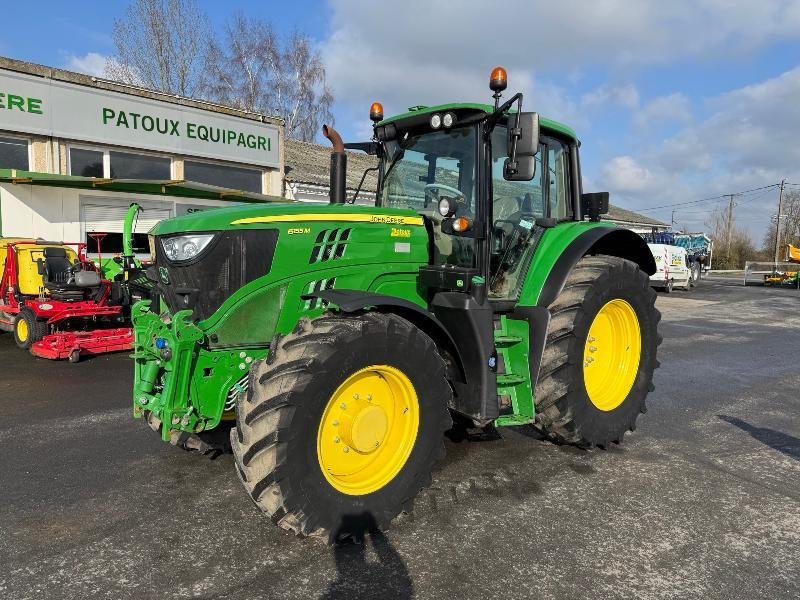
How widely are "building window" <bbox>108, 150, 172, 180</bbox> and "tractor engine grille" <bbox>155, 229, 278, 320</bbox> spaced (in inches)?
472

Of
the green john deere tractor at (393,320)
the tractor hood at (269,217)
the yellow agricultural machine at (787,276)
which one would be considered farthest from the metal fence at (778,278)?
the tractor hood at (269,217)

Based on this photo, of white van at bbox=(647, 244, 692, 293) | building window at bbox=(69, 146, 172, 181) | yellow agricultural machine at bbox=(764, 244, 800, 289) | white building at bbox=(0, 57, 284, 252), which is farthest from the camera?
yellow agricultural machine at bbox=(764, 244, 800, 289)

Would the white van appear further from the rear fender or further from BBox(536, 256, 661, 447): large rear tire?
BBox(536, 256, 661, 447): large rear tire

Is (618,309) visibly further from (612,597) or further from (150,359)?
(150,359)

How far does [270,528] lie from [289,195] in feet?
50.1

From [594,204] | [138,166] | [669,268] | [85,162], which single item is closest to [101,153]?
[85,162]

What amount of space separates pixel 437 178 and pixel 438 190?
9 cm

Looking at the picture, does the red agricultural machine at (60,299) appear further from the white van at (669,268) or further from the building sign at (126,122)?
the white van at (669,268)

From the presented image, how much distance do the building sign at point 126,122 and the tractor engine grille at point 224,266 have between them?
36.8 feet

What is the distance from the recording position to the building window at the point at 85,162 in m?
13.2

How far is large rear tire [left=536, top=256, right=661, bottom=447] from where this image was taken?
4188 mm

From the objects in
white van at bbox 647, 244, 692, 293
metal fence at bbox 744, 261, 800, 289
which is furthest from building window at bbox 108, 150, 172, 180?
metal fence at bbox 744, 261, 800, 289

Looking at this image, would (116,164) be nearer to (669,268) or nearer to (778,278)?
(669,268)

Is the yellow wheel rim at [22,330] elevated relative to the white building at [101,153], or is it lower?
lower
